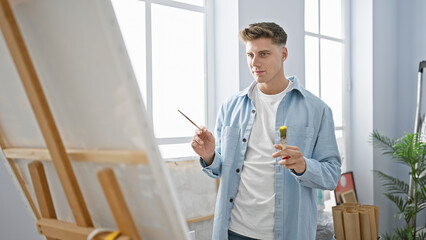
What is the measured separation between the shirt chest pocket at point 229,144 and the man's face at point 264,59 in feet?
0.84

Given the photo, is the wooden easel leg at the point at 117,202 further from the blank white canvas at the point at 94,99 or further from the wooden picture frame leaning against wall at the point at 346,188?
the wooden picture frame leaning against wall at the point at 346,188

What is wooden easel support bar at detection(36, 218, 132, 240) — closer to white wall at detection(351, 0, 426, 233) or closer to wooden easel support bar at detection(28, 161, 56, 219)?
wooden easel support bar at detection(28, 161, 56, 219)

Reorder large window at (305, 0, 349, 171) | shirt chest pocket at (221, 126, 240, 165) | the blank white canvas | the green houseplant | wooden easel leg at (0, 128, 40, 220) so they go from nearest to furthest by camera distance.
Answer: the blank white canvas < wooden easel leg at (0, 128, 40, 220) < shirt chest pocket at (221, 126, 240, 165) < the green houseplant < large window at (305, 0, 349, 171)

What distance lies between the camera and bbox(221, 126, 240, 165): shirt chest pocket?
1764mm

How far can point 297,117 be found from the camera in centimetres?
171

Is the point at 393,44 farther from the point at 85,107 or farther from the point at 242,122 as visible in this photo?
the point at 85,107

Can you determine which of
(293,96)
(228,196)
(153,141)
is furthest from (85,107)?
(293,96)

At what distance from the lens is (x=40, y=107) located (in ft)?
3.26

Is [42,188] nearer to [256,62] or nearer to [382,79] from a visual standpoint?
[256,62]

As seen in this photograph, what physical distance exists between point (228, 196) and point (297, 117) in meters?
0.44

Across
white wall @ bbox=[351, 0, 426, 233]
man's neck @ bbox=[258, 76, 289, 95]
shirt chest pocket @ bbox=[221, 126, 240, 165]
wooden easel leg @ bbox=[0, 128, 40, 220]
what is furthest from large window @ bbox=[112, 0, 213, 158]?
white wall @ bbox=[351, 0, 426, 233]

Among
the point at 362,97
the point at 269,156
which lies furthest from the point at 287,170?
the point at 362,97

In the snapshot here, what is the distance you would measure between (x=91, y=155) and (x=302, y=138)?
0.98 meters

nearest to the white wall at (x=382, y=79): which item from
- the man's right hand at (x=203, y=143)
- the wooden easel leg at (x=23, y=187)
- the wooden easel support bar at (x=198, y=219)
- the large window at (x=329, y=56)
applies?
the large window at (x=329, y=56)
